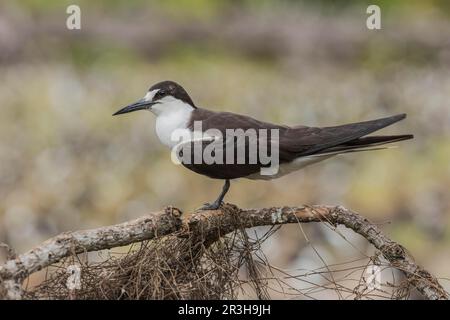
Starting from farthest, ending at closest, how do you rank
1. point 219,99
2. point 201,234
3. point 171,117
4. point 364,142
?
1. point 219,99
2. point 171,117
3. point 364,142
4. point 201,234

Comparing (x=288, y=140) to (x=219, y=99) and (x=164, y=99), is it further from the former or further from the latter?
(x=219, y=99)

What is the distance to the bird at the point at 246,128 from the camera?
4422 millimetres

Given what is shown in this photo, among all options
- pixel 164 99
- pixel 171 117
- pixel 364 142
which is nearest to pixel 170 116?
pixel 171 117

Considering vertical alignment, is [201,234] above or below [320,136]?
below

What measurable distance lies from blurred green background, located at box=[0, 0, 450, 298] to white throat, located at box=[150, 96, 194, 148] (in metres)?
2.95

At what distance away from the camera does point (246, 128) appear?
4.61 m

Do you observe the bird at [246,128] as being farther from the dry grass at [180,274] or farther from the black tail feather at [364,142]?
the dry grass at [180,274]

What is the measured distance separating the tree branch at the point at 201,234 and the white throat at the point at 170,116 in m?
0.73

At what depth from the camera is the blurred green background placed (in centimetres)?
828

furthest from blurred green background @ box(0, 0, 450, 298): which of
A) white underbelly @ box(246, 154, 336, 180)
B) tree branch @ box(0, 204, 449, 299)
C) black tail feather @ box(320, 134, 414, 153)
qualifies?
tree branch @ box(0, 204, 449, 299)

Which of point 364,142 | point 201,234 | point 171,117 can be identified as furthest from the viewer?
point 171,117

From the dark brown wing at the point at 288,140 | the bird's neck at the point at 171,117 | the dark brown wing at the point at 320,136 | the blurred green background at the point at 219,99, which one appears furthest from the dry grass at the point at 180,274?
the blurred green background at the point at 219,99

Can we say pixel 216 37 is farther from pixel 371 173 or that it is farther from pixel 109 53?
pixel 371 173

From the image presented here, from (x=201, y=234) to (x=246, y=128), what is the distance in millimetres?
846
